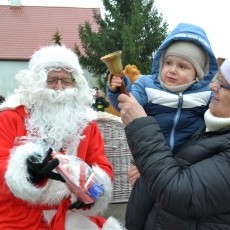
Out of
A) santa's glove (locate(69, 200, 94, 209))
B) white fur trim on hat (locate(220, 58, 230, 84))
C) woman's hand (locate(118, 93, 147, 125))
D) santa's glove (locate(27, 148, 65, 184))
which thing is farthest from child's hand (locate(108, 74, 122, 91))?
santa's glove (locate(69, 200, 94, 209))

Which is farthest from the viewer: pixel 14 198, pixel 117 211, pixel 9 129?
pixel 117 211

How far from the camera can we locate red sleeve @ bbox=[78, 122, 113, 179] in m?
2.91

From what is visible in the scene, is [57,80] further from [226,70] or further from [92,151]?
[226,70]

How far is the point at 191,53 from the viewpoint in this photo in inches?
80.5

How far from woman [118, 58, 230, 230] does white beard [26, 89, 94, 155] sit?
129cm

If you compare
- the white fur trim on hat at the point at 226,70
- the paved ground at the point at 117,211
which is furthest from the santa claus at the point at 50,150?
the paved ground at the point at 117,211

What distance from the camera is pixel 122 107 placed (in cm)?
162

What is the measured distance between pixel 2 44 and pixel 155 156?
28.3 m

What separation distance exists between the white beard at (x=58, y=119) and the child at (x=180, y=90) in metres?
0.82

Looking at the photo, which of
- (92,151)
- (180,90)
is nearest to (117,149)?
(92,151)

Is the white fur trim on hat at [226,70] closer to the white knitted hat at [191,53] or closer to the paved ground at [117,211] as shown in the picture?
the white knitted hat at [191,53]

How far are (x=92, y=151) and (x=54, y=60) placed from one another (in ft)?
2.30

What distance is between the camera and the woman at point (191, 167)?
4.60 ft

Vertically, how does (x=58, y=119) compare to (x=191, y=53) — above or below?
below
